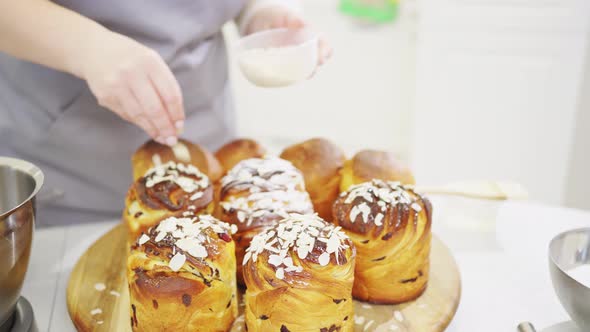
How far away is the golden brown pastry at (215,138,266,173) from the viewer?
4.46 ft

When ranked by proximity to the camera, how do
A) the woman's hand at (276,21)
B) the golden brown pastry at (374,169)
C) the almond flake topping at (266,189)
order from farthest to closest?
the woman's hand at (276,21) → the golden brown pastry at (374,169) → the almond flake topping at (266,189)

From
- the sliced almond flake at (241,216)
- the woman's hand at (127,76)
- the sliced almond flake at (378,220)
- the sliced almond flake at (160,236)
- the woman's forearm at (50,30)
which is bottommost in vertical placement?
the sliced almond flake at (241,216)

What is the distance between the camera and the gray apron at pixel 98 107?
1.35 metres

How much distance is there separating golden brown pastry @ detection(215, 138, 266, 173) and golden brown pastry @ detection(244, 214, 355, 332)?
452mm

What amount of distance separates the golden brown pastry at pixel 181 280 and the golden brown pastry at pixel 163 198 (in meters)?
0.14

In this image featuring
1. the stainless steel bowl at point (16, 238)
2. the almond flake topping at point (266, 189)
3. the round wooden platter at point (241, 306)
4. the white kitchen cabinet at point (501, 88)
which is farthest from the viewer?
the white kitchen cabinet at point (501, 88)

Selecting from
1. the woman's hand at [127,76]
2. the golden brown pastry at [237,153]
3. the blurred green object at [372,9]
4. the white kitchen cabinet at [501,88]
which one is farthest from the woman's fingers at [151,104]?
the blurred green object at [372,9]

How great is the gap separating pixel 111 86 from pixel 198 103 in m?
0.52

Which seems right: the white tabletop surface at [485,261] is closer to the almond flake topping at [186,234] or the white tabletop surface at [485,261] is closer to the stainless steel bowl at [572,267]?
the stainless steel bowl at [572,267]

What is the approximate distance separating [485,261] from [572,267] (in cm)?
22

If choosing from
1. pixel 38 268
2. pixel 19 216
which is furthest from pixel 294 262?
pixel 38 268

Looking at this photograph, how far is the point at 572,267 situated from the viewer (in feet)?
3.23

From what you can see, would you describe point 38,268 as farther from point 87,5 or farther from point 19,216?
point 87,5

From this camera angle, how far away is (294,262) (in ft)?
2.93
